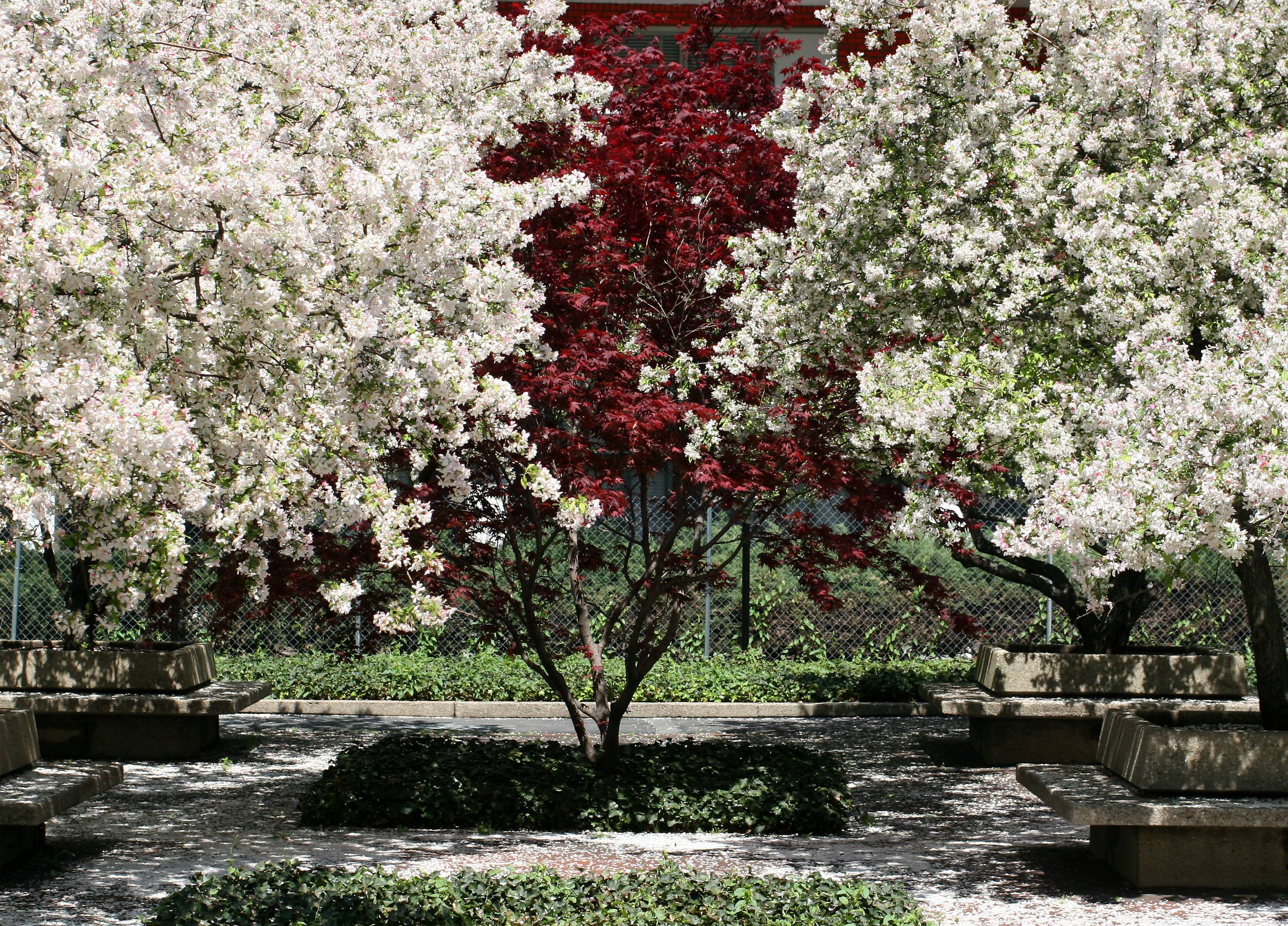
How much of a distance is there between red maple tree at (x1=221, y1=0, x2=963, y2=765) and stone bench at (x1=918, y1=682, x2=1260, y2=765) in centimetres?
115

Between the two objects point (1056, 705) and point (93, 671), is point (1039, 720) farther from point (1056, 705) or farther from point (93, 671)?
point (93, 671)

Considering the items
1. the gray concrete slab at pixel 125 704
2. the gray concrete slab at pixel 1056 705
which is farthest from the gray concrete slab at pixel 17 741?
the gray concrete slab at pixel 1056 705

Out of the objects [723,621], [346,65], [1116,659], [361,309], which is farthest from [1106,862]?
[723,621]

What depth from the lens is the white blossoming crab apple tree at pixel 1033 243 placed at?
28.2ft

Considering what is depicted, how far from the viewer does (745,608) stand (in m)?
17.8

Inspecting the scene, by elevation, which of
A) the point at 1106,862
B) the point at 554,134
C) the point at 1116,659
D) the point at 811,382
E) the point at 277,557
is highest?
the point at 554,134

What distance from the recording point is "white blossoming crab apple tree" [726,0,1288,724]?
8602mm

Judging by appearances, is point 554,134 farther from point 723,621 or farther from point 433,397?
point 723,621

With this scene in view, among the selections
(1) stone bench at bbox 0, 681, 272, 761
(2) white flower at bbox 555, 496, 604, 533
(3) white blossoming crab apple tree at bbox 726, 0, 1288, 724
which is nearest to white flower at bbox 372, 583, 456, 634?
(2) white flower at bbox 555, 496, 604, 533

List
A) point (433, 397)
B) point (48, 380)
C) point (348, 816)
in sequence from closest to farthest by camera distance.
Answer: point (48, 380) → point (433, 397) → point (348, 816)

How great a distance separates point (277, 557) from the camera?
9539 mm

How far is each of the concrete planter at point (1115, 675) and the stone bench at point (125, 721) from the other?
273 inches

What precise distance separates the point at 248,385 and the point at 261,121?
1.29 metres

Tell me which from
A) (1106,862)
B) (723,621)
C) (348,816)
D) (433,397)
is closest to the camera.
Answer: (433,397)
